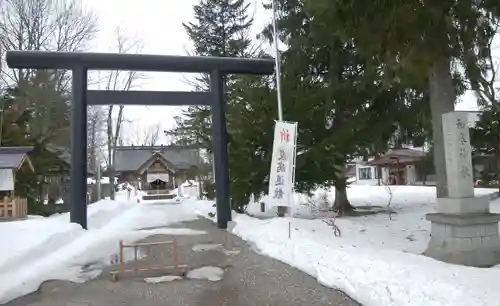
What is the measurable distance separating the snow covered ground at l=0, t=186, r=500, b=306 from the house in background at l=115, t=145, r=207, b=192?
2226cm

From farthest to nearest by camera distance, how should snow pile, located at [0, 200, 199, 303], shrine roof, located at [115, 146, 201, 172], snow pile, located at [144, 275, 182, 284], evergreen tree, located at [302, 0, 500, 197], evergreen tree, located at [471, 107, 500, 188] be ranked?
shrine roof, located at [115, 146, 201, 172] < evergreen tree, located at [471, 107, 500, 188] < evergreen tree, located at [302, 0, 500, 197] < snow pile, located at [144, 275, 182, 284] < snow pile, located at [0, 200, 199, 303]

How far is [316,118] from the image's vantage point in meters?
17.1

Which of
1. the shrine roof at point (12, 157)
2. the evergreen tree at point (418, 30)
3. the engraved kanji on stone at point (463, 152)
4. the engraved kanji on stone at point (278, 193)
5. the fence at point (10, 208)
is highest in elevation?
the evergreen tree at point (418, 30)

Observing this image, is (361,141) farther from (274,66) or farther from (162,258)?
(162,258)

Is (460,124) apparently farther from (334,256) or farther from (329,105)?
(329,105)

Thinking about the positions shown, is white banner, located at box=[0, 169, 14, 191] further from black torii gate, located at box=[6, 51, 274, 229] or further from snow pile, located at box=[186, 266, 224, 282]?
snow pile, located at box=[186, 266, 224, 282]

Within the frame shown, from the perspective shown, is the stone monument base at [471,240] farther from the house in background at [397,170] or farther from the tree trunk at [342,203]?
the house in background at [397,170]

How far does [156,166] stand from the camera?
162ft

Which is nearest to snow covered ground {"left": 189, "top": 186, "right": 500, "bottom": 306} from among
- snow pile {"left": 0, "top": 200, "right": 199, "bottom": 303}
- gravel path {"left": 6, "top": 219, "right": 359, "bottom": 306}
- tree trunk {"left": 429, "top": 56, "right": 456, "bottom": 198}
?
gravel path {"left": 6, "top": 219, "right": 359, "bottom": 306}

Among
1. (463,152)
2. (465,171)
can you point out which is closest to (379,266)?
(465,171)

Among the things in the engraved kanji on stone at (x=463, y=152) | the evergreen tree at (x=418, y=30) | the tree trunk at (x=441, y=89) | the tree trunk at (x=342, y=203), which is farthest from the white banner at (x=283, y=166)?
the tree trunk at (x=342, y=203)

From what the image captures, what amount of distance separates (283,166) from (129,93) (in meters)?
6.15

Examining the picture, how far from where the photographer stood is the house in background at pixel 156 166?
49.1 m

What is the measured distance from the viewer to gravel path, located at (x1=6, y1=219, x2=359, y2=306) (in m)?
6.65
